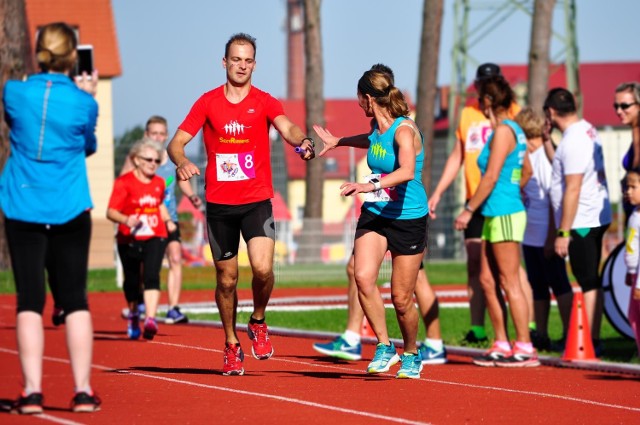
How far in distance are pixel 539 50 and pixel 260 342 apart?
23.9 metres

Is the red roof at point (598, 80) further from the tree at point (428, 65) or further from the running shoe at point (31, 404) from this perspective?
the running shoe at point (31, 404)

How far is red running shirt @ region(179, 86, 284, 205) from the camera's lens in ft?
34.1

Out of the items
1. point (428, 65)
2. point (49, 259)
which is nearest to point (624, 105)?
point (49, 259)

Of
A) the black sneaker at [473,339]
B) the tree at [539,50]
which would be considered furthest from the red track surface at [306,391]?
the tree at [539,50]

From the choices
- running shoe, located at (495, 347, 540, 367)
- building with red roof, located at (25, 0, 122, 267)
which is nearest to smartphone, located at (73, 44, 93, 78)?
running shoe, located at (495, 347, 540, 367)

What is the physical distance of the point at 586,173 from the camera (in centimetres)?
1265

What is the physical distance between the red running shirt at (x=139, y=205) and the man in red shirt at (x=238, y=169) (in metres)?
4.08

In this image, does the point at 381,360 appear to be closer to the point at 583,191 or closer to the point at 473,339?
the point at 583,191

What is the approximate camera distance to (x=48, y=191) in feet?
26.3

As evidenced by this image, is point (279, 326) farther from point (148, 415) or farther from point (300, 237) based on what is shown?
point (300, 237)

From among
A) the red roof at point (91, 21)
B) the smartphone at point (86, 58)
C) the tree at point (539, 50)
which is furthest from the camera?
the red roof at point (91, 21)

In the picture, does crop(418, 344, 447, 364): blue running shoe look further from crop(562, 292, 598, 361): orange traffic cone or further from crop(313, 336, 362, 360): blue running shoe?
crop(562, 292, 598, 361): orange traffic cone

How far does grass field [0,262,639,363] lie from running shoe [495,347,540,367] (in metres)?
0.95

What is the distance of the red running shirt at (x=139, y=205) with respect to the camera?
48.0ft
